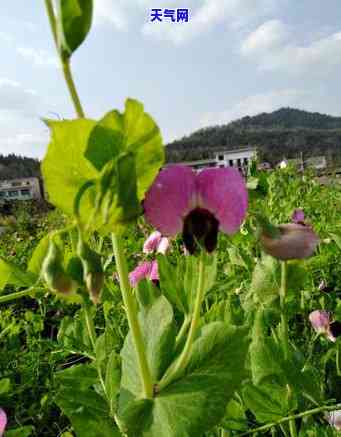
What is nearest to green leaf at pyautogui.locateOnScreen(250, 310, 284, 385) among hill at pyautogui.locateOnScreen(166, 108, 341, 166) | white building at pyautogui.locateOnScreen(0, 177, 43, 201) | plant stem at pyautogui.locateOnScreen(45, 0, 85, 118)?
plant stem at pyautogui.locateOnScreen(45, 0, 85, 118)

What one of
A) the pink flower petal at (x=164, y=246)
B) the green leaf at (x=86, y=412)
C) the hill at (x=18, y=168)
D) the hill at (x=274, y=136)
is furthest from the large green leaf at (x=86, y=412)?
the hill at (x=18, y=168)

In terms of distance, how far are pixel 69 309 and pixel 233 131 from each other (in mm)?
58746

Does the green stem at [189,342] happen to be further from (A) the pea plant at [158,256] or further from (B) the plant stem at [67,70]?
(B) the plant stem at [67,70]

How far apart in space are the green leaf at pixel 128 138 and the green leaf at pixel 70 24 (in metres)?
0.05

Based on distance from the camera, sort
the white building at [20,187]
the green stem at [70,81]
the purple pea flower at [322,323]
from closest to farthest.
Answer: the green stem at [70,81]
the purple pea flower at [322,323]
the white building at [20,187]

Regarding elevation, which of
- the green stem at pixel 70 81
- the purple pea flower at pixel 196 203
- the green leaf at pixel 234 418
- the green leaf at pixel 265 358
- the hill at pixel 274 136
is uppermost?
the hill at pixel 274 136

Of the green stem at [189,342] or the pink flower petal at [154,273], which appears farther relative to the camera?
the pink flower petal at [154,273]

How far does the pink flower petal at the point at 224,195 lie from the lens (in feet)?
1.06

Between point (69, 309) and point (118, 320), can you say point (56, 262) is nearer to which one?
point (118, 320)

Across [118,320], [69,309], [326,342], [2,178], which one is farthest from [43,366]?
[2,178]

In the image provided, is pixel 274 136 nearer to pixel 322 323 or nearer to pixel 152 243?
pixel 322 323

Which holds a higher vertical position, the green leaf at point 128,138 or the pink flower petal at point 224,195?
the green leaf at point 128,138

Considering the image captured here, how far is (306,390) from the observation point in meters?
0.51

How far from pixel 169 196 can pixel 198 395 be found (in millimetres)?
169
